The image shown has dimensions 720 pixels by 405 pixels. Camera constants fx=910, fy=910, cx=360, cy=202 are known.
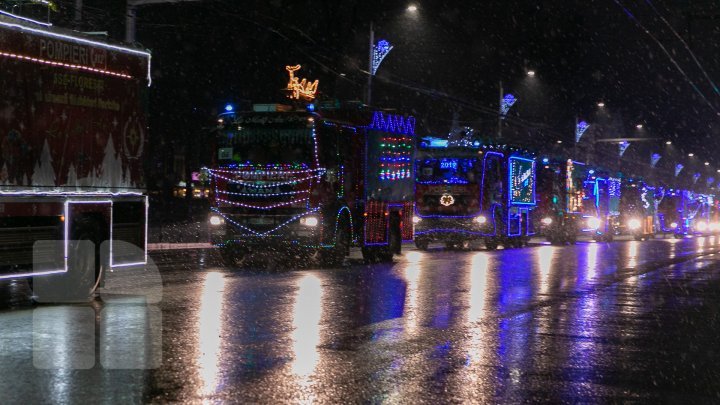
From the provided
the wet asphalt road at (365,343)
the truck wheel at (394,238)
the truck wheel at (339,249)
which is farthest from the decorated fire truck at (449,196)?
the wet asphalt road at (365,343)

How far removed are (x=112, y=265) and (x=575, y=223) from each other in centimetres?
3015

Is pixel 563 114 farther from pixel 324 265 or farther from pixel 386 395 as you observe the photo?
pixel 386 395

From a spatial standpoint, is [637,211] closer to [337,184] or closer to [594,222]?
[594,222]

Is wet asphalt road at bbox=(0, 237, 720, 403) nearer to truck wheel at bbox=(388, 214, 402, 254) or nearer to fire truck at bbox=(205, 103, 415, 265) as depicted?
fire truck at bbox=(205, 103, 415, 265)

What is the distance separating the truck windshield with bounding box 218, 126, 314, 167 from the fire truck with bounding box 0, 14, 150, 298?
5.90 meters

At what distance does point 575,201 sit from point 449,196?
1279 cm

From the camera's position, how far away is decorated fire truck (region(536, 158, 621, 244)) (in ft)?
123

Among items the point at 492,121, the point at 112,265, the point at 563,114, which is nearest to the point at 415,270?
the point at 112,265

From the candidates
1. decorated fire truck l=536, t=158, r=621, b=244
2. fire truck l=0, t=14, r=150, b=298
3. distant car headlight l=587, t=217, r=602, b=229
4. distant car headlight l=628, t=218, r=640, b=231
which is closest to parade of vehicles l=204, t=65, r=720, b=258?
fire truck l=0, t=14, r=150, b=298

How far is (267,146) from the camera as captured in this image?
19.6 metres

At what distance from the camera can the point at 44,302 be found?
40.8ft

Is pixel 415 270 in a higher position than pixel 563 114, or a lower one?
lower

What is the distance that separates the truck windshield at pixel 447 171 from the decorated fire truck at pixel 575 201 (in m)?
6.89

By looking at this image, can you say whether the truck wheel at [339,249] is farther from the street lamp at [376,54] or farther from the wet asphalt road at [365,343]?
the street lamp at [376,54]
